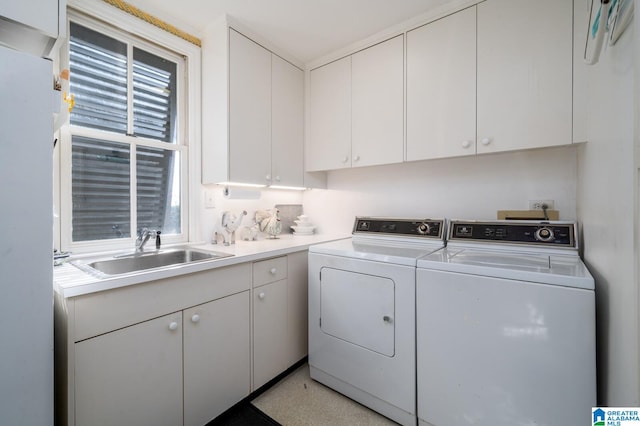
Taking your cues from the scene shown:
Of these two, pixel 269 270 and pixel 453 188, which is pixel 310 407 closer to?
pixel 269 270

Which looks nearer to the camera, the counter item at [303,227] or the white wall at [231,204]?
the white wall at [231,204]

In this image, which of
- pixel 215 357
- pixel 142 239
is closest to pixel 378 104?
pixel 142 239

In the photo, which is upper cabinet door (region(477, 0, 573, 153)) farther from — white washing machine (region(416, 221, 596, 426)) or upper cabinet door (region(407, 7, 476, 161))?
white washing machine (region(416, 221, 596, 426))

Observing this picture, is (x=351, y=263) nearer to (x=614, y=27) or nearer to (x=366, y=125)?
(x=366, y=125)

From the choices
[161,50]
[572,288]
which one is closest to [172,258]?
[161,50]

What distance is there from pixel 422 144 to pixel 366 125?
0.48 metres

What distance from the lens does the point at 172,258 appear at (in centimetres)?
185

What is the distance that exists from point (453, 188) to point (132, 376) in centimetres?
223

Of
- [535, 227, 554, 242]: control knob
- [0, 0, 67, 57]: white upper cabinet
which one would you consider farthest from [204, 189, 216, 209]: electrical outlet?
[535, 227, 554, 242]: control knob

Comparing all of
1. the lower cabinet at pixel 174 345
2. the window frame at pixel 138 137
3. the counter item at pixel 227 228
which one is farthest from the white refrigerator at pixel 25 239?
the counter item at pixel 227 228

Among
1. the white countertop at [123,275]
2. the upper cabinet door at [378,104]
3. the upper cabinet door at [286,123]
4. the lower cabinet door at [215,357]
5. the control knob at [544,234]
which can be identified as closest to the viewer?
the white countertop at [123,275]

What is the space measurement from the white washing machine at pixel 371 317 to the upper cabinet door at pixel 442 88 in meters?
0.54

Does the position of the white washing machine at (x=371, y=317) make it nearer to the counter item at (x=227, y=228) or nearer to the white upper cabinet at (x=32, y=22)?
the counter item at (x=227, y=228)

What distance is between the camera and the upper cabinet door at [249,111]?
1946 millimetres
